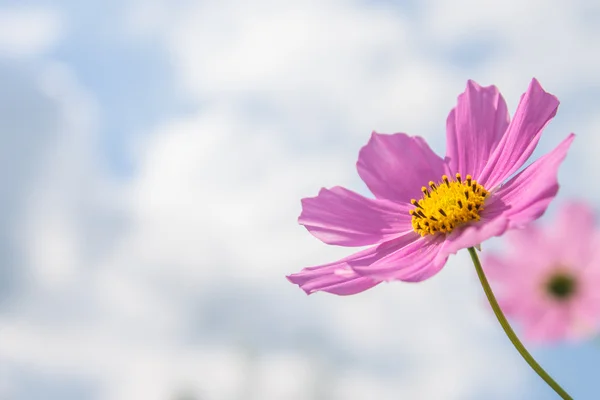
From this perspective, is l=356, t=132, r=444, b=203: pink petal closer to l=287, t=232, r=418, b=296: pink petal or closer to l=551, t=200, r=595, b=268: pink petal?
l=287, t=232, r=418, b=296: pink petal

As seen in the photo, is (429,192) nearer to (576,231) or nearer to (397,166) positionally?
(397,166)

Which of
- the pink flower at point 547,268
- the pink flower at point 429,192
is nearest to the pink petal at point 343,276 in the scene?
the pink flower at point 429,192

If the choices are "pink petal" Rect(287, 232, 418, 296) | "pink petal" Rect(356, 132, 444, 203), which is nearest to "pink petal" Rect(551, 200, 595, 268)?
"pink petal" Rect(356, 132, 444, 203)

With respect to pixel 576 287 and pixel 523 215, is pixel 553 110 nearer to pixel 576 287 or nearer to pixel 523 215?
pixel 523 215

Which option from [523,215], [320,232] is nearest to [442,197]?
[320,232]

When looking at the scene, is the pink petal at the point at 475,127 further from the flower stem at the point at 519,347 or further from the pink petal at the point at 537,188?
the flower stem at the point at 519,347

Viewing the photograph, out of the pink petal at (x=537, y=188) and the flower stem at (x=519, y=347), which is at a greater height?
the pink petal at (x=537, y=188)

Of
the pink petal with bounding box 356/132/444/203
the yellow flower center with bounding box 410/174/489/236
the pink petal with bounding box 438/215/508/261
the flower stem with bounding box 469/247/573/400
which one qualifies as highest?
the pink petal with bounding box 356/132/444/203
